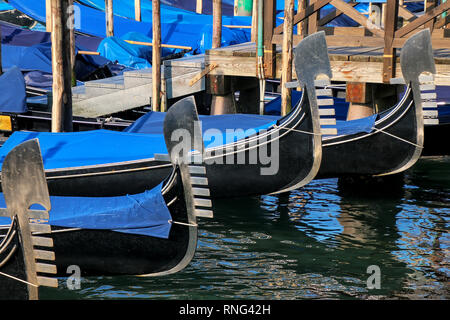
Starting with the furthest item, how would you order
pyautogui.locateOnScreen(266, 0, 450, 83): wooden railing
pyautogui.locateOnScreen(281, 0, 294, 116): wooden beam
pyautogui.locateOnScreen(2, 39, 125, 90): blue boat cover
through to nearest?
pyautogui.locateOnScreen(2, 39, 125, 90): blue boat cover → pyautogui.locateOnScreen(281, 0, 294, 116): wooden beam → pyautogui.locateOnScreen(266, 0, 450, 83): wooden railing

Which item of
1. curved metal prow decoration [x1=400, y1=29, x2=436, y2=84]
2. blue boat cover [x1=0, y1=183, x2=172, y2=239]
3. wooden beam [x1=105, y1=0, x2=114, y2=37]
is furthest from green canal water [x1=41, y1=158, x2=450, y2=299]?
wooden beam [x1=105, y1=0, x2=114, y2=37]

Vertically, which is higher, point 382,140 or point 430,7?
point 430,7

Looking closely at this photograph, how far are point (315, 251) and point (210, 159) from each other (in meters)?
1.39

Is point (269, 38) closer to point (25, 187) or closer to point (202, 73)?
point (202, 73)

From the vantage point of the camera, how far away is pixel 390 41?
28.4 ft

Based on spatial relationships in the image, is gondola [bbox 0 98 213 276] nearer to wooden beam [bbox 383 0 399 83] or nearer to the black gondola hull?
the black gondola hull

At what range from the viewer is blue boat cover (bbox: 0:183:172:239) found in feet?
18.0

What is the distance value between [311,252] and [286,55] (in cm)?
303

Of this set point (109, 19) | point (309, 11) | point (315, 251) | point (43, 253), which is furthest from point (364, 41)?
point (109, 19)

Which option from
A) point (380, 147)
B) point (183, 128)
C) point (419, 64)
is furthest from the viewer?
point (380, 147)

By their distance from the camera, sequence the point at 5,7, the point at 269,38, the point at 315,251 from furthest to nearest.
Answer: the point at 5,7 < the point at 269,38 < the point at 315,251

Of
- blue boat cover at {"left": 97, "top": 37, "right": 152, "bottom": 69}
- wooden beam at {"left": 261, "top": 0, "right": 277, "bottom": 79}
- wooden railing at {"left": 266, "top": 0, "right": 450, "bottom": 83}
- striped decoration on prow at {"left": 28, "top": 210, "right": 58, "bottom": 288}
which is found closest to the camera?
striped decoration on prow at {"left": 28, "top": 210, "right": 58, "bottom": 288}

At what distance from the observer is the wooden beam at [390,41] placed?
8.66 metres

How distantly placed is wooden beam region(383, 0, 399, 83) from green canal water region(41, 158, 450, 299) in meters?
1.52
